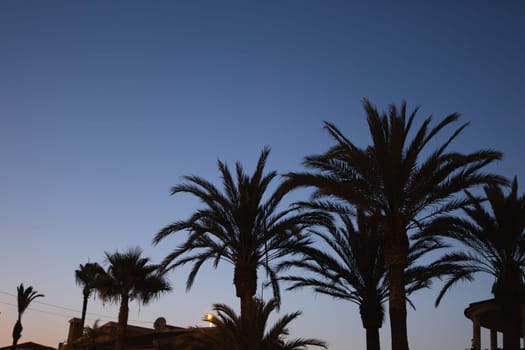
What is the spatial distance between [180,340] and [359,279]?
747 centimetres

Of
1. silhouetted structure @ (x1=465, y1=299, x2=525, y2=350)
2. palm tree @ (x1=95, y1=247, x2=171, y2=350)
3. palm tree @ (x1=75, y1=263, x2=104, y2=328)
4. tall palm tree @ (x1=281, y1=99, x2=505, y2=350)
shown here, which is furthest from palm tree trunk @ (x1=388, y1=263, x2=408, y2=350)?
palm tree @ (x1=75, y1=263, x2=104, y2=328)

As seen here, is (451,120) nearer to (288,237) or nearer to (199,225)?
(288,237)

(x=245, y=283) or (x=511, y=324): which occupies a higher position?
(x=245, y=283)

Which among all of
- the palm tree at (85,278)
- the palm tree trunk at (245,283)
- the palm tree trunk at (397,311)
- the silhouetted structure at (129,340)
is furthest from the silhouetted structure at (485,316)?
the palm tree at (85,278)

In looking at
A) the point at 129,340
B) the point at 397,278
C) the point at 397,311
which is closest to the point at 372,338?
the point at 397,311

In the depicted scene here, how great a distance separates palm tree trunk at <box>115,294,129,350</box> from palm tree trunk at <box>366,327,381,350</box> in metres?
14.0

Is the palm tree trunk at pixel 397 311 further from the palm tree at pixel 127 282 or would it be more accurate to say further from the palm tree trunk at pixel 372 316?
the palm tree at pixel 127 282

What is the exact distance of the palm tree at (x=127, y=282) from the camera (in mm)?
30719

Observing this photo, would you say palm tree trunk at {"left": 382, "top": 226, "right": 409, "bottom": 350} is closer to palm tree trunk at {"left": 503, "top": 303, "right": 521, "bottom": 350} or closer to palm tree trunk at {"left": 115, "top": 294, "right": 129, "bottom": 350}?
palm tree trunk at {"left": 503, "top": 303, "right": 521, "bottom": 350}

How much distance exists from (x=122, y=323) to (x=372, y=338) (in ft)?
47.3

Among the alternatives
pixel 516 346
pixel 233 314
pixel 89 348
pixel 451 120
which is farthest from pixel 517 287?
pixel 89 348

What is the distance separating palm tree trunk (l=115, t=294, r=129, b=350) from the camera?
2981cm

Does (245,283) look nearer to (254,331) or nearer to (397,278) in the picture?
(254,331)

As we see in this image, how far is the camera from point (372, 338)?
22547 millimetres
